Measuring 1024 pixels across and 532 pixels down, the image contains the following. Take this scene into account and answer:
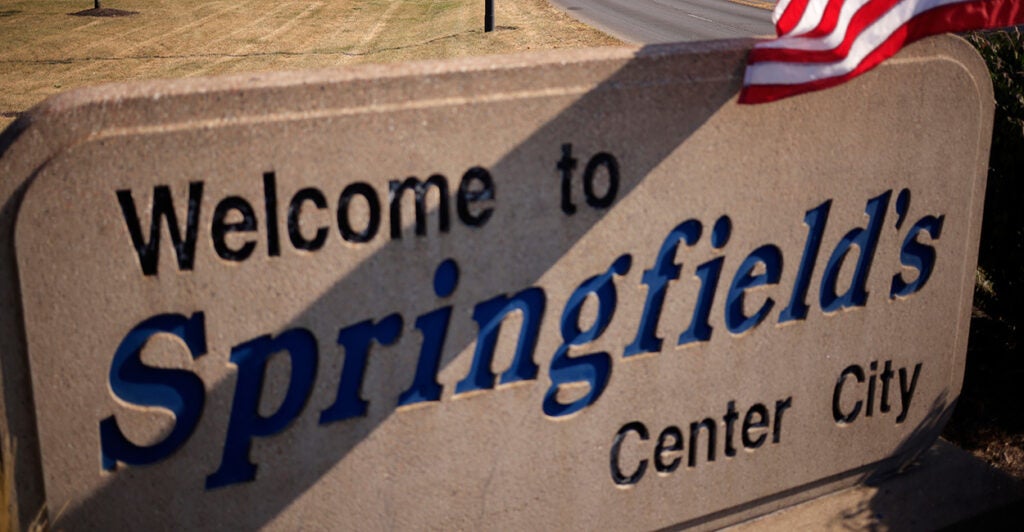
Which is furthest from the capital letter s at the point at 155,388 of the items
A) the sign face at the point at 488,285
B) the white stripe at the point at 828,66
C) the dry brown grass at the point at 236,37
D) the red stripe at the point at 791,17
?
the dry brown grass at the point at 236,37

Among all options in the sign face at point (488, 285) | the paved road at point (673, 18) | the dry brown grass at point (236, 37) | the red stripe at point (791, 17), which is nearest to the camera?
the sign face at point (488, 285)

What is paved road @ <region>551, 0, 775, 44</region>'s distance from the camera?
69.8 feet

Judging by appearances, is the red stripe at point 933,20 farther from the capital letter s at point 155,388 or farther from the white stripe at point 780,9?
the capital letter s at point 155,388

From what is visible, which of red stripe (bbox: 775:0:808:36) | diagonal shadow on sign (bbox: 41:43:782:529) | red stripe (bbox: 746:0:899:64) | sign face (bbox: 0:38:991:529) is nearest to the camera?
sign face (bbox: 0:38:991:529)

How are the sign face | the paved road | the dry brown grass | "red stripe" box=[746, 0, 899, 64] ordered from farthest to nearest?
the paved road < the dry brown grass < "red stripe" box=[746, 0, 899, 64] < the sign face

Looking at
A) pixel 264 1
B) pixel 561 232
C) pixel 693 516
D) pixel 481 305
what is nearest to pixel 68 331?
pixel 481 305

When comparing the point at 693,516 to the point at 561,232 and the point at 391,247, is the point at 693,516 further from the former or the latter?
the point at 391,247

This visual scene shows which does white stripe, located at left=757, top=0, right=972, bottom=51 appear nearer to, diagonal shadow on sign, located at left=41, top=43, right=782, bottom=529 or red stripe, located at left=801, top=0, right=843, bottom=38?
red stripe, located at left=801, top=0, right=843, bottom=38

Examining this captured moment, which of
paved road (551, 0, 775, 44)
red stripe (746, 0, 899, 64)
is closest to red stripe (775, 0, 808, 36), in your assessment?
red stripe (746, 0, 899, 64)

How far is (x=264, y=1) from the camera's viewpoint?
28078mm

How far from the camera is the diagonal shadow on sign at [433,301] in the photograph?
9.61ft

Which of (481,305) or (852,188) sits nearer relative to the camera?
(481,305)

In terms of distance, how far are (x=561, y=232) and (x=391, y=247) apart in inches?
21.8

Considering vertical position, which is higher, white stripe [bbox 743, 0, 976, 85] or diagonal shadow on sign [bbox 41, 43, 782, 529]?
white stripe [bbox 743, 0, 976, 85]
